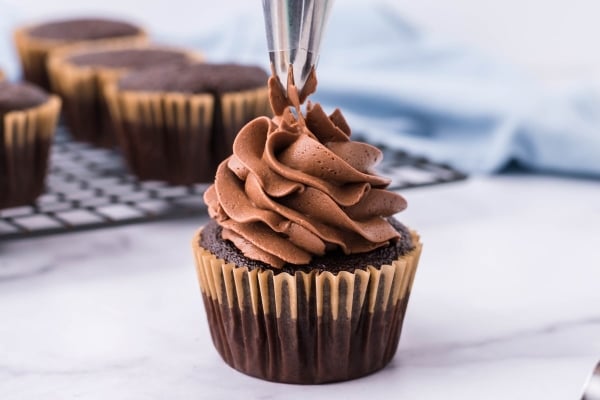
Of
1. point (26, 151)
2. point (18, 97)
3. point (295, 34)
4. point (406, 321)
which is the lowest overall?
point (406, 321)

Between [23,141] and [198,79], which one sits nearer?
[23,141]

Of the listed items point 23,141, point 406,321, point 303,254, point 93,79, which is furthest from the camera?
point 93,79

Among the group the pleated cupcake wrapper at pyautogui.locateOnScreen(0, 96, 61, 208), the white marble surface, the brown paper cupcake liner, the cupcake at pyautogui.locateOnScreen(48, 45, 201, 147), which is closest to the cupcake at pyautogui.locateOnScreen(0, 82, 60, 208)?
the pleated cupcake wrapper at pyautogui.locateOnScreen(0, 96, 61, 208)

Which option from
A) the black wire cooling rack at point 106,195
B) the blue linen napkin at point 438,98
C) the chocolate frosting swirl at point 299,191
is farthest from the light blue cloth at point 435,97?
the chocolate frosting swirl at point 299,191

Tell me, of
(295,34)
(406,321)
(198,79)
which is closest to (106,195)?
(198,79)

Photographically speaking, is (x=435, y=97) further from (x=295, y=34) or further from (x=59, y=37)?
(x=295, y=34)

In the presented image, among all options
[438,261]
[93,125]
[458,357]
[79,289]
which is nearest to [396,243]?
[458,357]

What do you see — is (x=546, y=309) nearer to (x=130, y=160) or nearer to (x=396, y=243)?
(x=396, y=243)

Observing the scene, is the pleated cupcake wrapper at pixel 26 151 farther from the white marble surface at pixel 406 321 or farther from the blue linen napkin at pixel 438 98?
the blue linen napkin at pixel 438 98
